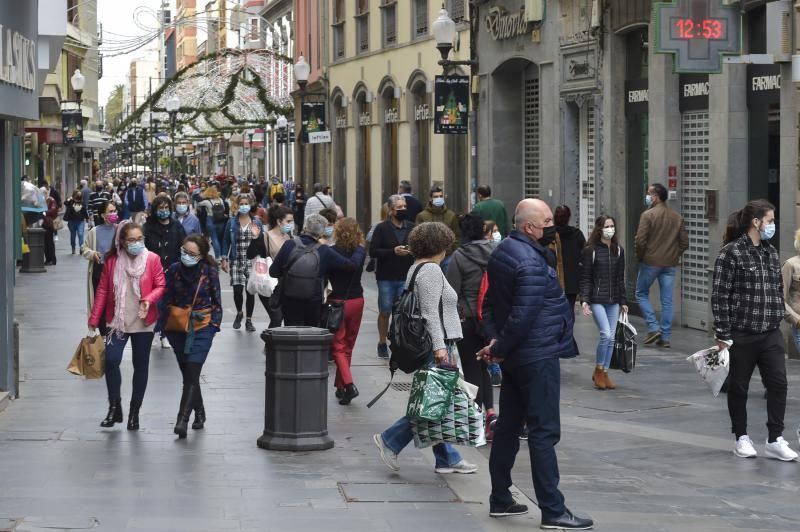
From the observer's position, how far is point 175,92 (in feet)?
158

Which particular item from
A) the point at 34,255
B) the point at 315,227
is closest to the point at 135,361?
the point at 315,227

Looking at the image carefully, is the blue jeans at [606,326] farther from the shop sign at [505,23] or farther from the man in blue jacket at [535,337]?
the shop sign at [505,23]

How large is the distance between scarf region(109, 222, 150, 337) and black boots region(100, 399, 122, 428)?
1.89 feet

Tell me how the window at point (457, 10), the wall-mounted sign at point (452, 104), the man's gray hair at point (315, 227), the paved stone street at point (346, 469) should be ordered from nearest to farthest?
the paved stone street at point (346, 469) → the man's gray hair at point (315, 227) → the wall-mounted sign at point (452, 104) → the window at point (457, 10)

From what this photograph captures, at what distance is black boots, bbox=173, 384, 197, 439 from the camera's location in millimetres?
11617

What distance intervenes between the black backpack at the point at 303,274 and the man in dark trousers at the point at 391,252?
2624 mm

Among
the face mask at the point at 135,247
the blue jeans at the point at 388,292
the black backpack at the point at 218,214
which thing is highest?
the black backpack at the point at 218,214

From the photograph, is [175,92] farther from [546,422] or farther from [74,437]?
[546,422]

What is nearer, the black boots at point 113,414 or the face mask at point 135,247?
the face mask at point 135,247

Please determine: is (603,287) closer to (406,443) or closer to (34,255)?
(406,443)

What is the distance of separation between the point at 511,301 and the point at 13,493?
10.7 feet

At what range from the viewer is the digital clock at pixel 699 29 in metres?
17.5

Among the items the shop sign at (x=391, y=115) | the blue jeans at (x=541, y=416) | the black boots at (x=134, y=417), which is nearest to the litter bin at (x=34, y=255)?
the shop sign at (x=391, y=115)

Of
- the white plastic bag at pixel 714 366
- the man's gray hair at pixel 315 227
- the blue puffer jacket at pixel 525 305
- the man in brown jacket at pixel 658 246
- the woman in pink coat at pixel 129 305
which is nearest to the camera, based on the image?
the blue puffer jacket at pixel 525 305
